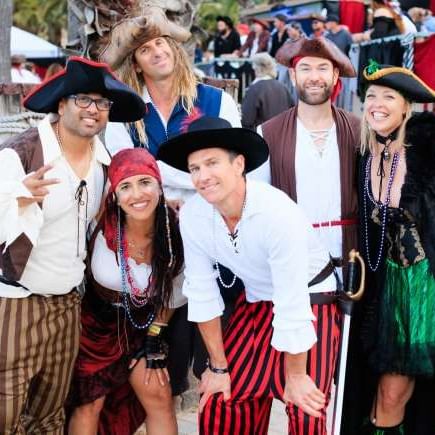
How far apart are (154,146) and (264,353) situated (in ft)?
4.03

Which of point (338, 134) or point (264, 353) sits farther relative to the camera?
point (338, 134)

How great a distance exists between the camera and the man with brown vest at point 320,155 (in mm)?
3480

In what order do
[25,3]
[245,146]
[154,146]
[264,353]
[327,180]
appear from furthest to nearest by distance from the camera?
[25,3], [154,146], [327,180], [264,353], [245,146]

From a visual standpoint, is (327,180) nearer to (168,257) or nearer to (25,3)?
(168,257)

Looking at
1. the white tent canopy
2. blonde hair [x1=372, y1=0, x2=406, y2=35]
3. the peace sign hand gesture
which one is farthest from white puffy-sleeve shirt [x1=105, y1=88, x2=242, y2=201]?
the white tent canopy

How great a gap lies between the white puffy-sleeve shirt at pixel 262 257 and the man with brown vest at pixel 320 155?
0.31m

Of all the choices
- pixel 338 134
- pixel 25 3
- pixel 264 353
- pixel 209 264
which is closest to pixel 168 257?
pixel 209 264

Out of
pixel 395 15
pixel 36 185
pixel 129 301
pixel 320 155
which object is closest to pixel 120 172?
pixel 36 185

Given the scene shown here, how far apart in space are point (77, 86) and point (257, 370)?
4.74 feet

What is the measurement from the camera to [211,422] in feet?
10.7

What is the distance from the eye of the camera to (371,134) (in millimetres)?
3439

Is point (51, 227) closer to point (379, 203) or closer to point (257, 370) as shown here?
point (257, 370)

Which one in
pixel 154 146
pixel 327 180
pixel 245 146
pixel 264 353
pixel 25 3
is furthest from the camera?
pixel 25 3

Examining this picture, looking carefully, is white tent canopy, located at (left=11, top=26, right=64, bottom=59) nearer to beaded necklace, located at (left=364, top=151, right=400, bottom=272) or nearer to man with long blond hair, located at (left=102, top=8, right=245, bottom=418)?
man with long blond hair, located at (left=102, top=8, right=245, bottom=418)
